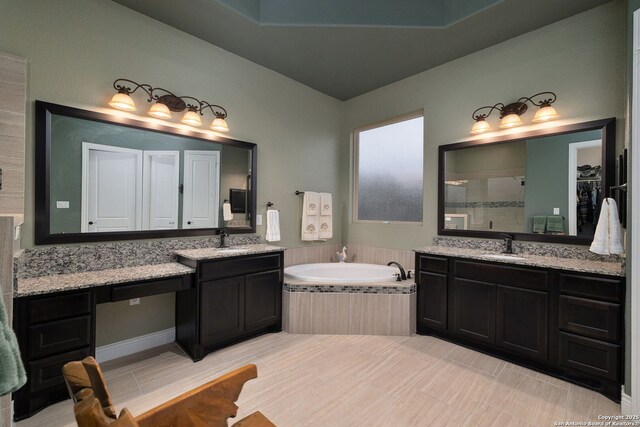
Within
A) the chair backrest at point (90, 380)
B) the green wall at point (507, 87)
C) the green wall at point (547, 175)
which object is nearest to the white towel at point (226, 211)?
the green wall at point (507, 87)

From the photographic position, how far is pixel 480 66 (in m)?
3.24

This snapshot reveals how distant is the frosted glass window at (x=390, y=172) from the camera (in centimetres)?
391

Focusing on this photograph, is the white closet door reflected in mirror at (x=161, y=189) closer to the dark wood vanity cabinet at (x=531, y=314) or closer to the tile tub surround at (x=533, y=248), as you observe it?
the dark wood vanity cabinet at (x=531, y=314)

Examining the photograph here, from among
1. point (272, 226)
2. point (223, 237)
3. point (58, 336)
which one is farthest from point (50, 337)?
point (272, 226)

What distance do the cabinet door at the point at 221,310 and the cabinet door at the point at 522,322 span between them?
233cm

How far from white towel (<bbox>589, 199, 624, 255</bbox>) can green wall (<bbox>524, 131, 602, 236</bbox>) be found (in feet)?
1.66

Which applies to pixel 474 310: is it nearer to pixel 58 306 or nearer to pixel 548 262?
pixel 548 262

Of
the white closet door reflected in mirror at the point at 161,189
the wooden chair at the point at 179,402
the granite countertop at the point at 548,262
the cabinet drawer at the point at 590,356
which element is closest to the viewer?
the wooden chair at the point at 179,402

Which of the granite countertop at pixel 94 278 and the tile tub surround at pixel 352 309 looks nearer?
the granite countertop at pixel 94 278

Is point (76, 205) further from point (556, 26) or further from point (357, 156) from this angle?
point (556, 26)

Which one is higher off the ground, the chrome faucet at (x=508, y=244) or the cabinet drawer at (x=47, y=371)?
the chrome faucet at (x=508, y=244)

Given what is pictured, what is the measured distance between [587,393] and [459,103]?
9.32 ft

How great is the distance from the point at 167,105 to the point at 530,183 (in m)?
3.56

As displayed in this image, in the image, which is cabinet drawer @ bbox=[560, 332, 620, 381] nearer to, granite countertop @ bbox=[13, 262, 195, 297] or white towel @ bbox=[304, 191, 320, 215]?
white towel @ bbox=[304, 191, 320, 215]
